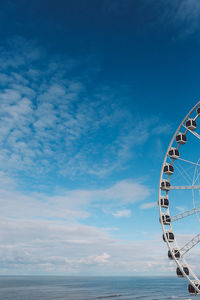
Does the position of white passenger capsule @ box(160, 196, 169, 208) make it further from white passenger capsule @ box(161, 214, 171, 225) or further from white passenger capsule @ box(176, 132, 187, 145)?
white passenger capsule @ box(176, 132, 187, 145)

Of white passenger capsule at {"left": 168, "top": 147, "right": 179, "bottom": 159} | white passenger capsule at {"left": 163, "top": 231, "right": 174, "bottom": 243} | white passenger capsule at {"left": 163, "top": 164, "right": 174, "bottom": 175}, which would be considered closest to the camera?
white passenger capsule at {"left": 163, "top": 231, "right": 174, "bottom": 243}

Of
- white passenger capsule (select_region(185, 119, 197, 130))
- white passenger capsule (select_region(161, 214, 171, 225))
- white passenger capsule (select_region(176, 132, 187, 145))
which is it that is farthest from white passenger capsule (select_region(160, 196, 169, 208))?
white passenger capsule (select_region(185, 119, 197, 130))

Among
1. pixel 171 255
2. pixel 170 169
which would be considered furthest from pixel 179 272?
pixel 170 169

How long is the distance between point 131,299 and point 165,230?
252ft

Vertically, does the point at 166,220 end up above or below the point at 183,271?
above

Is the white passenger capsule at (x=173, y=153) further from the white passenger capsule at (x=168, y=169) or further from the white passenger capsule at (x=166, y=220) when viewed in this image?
the white passenger capsule at (x=166, y=220)

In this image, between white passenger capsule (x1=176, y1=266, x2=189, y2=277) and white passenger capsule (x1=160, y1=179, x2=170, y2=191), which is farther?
white passenger capsule (x1=160, y1=179, x2=170, y2=191)

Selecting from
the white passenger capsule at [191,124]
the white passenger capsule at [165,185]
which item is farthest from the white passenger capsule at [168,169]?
the white passenger capsule at [191,124]

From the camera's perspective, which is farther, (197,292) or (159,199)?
(159,199)

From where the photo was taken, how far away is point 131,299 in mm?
98562

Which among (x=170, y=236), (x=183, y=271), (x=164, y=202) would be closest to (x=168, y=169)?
(x=164, y=202)

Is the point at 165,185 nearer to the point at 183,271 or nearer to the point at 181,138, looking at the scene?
the point at 181,138

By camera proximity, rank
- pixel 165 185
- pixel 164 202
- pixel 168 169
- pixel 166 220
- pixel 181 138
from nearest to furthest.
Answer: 1. pixel 166 220
2. pixel 164 202
3. pixel 165 185
4. pixel 168 169
5. pixel 181 138

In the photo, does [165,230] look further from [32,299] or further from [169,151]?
[32,299]
